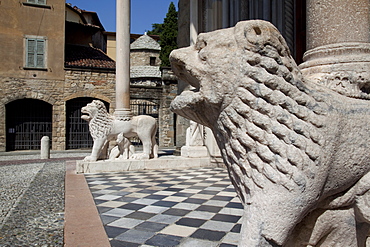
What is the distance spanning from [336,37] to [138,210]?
2.72 m

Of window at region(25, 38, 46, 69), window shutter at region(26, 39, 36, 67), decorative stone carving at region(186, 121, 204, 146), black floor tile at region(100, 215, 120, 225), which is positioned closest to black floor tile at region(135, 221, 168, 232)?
black floor tile at region(100, 215, 120, 225)

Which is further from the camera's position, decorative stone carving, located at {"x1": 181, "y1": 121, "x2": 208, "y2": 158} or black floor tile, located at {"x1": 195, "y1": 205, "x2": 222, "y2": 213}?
decorative stone carving, located at {"x1": 181, "y1": 121, "x2": 208, "y2": 158}

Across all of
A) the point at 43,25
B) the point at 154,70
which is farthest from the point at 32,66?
the point at 154,70

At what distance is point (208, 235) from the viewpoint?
273 centimetres

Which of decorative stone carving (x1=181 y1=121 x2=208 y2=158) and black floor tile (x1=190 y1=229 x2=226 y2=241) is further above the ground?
decorative stone carving (x1=181 y1=121 x2=208 y2=158)

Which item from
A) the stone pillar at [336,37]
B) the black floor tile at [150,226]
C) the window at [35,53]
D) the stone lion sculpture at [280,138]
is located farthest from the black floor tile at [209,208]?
the window at [35,53]

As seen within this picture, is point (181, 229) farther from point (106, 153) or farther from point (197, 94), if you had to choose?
point (106, 153)

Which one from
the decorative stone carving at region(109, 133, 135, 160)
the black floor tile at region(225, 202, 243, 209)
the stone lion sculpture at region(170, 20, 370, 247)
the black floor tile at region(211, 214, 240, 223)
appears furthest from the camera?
the decorative stone carving at region(109, 133, 135, 160)

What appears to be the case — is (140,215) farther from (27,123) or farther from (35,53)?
(35,53)

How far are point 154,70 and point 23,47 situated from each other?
39.8 feet

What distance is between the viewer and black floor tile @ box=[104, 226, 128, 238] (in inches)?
109

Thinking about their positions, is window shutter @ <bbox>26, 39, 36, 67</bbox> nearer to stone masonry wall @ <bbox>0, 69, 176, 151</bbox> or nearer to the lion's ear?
stone masonry wall @ <bbox>0, 69, 176, 151</bbox>

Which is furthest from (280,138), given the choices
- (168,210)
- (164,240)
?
(168,210)

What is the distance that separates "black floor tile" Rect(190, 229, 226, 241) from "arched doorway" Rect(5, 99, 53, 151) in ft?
54.0
